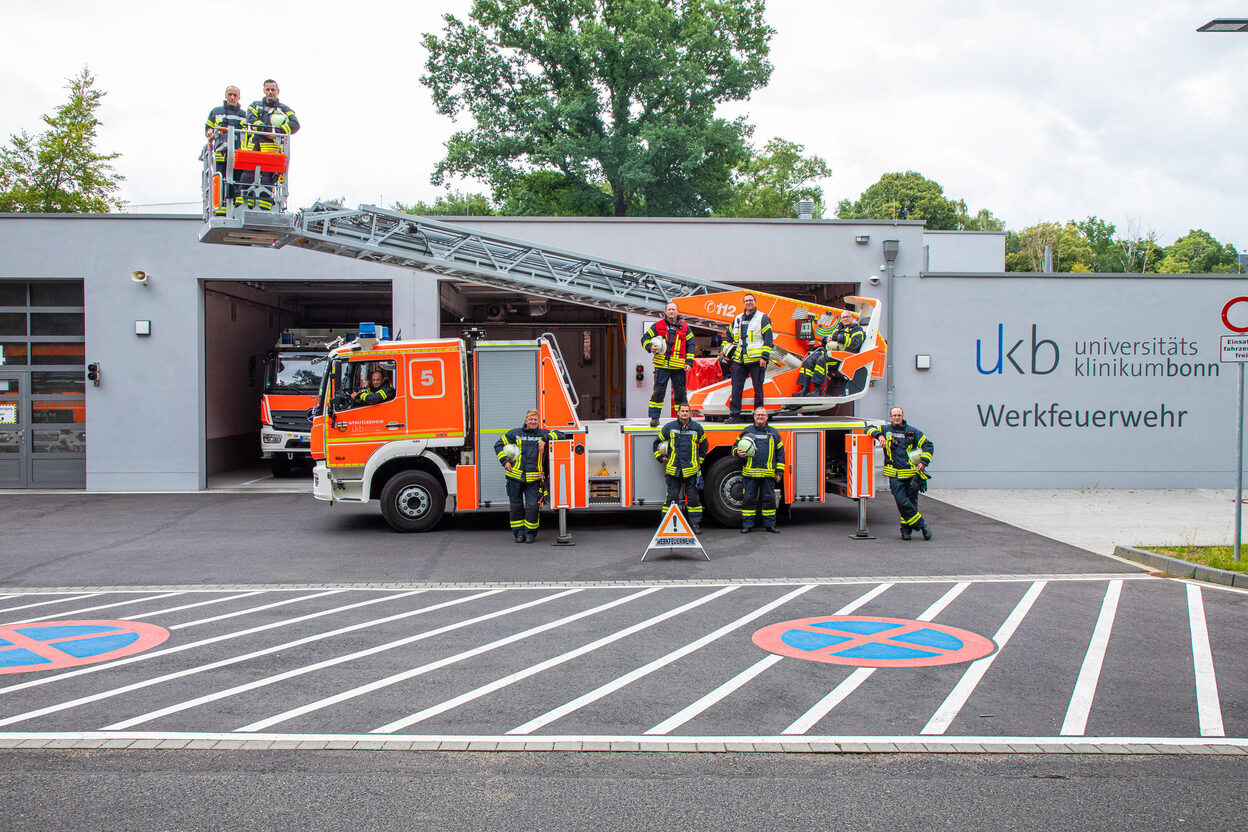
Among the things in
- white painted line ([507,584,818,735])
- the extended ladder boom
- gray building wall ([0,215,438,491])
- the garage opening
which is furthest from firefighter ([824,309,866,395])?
the garage opening

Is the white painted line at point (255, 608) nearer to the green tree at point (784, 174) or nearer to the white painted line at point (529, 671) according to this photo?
the white painted line at point (529, 671)

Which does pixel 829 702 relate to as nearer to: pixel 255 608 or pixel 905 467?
pixel 255 608

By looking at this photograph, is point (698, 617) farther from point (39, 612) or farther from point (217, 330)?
point (217, 330)

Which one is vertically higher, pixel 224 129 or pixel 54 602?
pixel 224 129

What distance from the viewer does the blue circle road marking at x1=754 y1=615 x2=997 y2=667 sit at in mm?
6582

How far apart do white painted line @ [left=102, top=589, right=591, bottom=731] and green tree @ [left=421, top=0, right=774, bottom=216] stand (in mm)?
28294

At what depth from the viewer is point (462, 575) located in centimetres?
973

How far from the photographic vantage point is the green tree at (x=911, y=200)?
211 ft

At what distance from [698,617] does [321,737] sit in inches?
139

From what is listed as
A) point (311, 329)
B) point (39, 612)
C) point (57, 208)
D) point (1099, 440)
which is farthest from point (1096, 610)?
point (57, 208)

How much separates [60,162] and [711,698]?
32.6 metres

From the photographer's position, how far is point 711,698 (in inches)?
226

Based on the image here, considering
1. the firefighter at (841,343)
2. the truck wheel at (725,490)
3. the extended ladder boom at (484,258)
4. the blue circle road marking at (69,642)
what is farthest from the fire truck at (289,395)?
the blue circle road marking at (69,642)

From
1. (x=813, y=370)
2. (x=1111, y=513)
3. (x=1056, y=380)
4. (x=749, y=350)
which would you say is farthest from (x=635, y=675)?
(x=1056, y=380)
